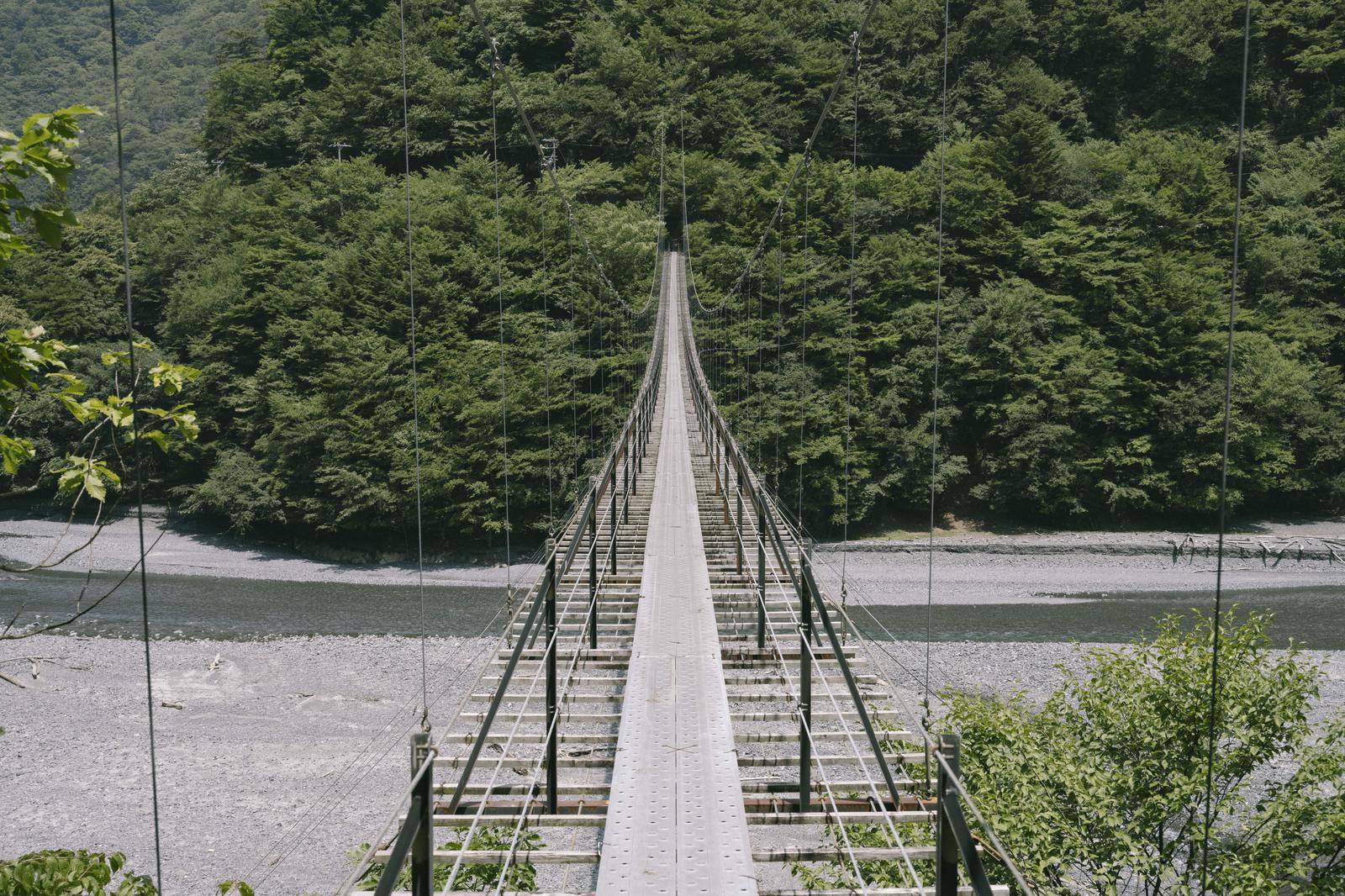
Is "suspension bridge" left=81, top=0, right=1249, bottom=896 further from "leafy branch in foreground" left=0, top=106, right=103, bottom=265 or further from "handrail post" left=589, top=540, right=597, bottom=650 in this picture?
"leafy branch in foreground" left=0, top=106, right=103, bottom=265

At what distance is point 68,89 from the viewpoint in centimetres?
5316

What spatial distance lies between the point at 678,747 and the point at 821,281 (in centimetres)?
2214

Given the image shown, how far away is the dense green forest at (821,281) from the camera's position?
2219cm

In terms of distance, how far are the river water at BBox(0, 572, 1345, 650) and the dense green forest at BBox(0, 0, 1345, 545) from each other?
2400 millimetres

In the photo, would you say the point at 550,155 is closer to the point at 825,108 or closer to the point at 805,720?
the point at 825,108

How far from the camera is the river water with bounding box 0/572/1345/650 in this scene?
52.6ft

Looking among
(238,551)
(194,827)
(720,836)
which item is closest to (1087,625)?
(194,827)

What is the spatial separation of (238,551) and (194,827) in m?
14.7

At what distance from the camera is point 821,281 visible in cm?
2412

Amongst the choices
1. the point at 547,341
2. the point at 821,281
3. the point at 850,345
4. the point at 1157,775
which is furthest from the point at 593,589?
the point at 821,281

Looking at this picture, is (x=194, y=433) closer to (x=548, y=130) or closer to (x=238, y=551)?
(x=238, y=551)

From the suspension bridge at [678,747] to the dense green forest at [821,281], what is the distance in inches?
435

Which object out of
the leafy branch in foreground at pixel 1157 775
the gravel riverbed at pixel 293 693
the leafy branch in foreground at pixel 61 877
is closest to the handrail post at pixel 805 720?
the leafy branch in foreground at pixel 61 877

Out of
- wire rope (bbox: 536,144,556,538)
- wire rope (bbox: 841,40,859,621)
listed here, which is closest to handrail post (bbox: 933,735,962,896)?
wire rope (bbox: 841,40,859,621)
